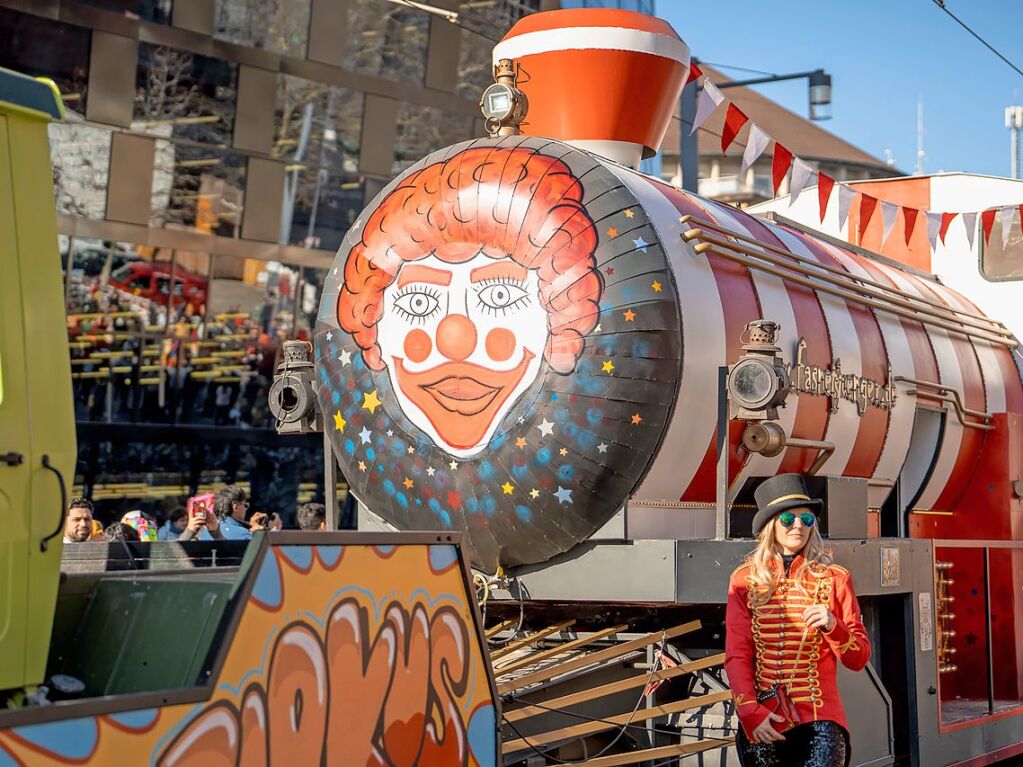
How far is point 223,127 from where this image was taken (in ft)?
57.6

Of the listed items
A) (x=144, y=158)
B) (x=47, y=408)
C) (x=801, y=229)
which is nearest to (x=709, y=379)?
(x=801, y=229)

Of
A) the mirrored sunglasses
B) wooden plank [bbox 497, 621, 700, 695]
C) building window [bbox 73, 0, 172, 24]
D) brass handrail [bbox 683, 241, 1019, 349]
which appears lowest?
wooden plank [bbox 497, 621, 700, 695]

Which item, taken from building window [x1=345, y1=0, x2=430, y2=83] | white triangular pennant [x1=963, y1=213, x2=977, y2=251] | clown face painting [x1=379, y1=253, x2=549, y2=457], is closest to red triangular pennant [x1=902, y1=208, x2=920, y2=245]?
white triangular pennant [x1=963, y1=213, x2=977, y2=251]

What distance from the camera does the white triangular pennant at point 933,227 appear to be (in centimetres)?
949

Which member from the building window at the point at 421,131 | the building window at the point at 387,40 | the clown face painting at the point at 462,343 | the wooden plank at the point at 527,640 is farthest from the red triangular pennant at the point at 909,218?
the building window at the point at 387,40

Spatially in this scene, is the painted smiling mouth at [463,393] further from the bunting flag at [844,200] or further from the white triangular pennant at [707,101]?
the bunting flag at [844,200]

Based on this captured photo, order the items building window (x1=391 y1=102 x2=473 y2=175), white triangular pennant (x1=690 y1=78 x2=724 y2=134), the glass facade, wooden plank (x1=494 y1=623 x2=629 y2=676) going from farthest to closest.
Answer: building window (x1=391 y1=102 x2=473 y2=175) < the glass facade < white triangular pennant (x1=690 y1=78 x2=724 y2=134) < wooden plank (x1=494 y1=623 x2=629 y2=676)

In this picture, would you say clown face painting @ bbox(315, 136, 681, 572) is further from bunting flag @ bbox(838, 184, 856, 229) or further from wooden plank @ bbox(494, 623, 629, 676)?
bunting flag @ bbox(838, 184, 856, 229)

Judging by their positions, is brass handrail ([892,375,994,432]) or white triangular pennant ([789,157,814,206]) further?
white triangular pennant ([789,157,814,206])

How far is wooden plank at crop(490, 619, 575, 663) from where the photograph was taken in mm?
5605

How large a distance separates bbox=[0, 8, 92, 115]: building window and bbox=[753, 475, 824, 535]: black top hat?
12.7 metres

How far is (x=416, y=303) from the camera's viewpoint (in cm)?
595

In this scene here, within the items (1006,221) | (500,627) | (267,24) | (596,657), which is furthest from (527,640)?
(267,24)

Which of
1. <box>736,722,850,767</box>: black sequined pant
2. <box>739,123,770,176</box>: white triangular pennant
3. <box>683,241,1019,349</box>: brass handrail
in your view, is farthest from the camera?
<box>739,123,770,176</box>: white triangular pennant
